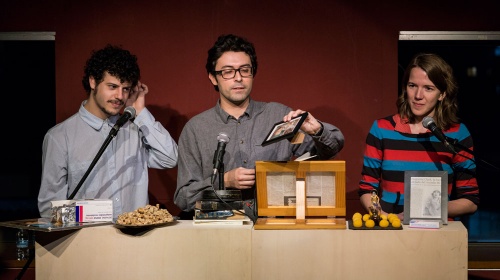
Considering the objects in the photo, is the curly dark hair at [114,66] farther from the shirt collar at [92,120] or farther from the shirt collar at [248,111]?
the shirt collar at [248,111]

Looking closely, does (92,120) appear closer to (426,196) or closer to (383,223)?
(383,223)

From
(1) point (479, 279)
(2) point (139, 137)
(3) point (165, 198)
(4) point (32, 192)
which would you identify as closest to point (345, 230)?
(2) point (139, 137)

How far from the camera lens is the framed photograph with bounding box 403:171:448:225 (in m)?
3.00

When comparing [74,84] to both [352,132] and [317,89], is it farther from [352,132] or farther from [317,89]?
[352,132]

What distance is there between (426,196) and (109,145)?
2.04 m

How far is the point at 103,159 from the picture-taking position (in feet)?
13.2

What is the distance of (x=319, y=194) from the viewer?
3047mm

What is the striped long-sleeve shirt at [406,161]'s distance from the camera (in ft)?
12.0

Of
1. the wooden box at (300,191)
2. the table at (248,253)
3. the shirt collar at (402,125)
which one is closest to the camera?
the table at (248,253)

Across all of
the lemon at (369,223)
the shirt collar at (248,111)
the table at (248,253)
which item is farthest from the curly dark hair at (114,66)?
the lemon at (369,223)

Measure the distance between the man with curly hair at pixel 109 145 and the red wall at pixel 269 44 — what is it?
0.85 metres

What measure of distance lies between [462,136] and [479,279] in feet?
4.34

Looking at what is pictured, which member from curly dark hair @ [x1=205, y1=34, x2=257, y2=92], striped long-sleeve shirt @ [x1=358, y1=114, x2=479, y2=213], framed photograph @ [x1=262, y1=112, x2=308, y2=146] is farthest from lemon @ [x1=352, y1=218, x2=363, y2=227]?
curly dark hair @ [x1=205, y1=34, x2=257, y2=92]

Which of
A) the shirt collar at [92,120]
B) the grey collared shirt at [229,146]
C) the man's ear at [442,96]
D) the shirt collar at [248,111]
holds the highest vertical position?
the man's ear at [442,96]
